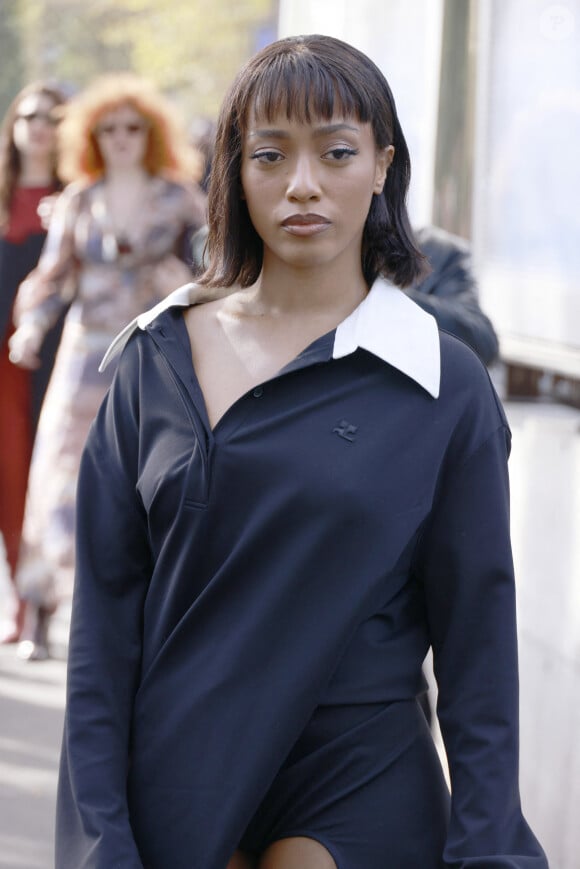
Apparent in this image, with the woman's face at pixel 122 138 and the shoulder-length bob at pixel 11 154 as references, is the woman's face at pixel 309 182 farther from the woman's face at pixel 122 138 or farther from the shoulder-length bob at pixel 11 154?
the shoulder-length bob at pixel 11 154

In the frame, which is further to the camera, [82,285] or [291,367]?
[82,285]

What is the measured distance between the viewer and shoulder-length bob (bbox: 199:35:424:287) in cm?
239

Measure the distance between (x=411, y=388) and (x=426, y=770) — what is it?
551 mm

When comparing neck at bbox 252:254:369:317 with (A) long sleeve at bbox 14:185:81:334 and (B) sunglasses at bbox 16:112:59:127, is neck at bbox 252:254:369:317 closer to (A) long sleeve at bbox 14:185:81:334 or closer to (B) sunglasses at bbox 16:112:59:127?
(A) long sleeve at bbox 14:185:81:334

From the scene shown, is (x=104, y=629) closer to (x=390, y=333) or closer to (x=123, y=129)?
(x=390, y=333)

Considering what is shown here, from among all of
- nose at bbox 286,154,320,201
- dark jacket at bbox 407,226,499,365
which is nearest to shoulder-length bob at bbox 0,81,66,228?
dark jacket at bbox 407,226,499,365

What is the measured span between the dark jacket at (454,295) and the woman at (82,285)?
3126 mm

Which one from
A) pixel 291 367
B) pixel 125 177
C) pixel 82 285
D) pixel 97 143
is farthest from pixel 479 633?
pixel 97 143

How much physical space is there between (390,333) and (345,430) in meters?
0.17

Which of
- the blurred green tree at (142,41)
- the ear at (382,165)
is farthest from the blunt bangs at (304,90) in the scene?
the blurred green tree at (142,41)

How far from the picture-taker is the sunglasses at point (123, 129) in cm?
Result: 764

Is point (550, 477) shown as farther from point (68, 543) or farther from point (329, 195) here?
point (68, 543)

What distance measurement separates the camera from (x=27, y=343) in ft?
24.5

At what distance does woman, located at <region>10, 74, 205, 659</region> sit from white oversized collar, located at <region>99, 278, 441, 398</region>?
187 inches
